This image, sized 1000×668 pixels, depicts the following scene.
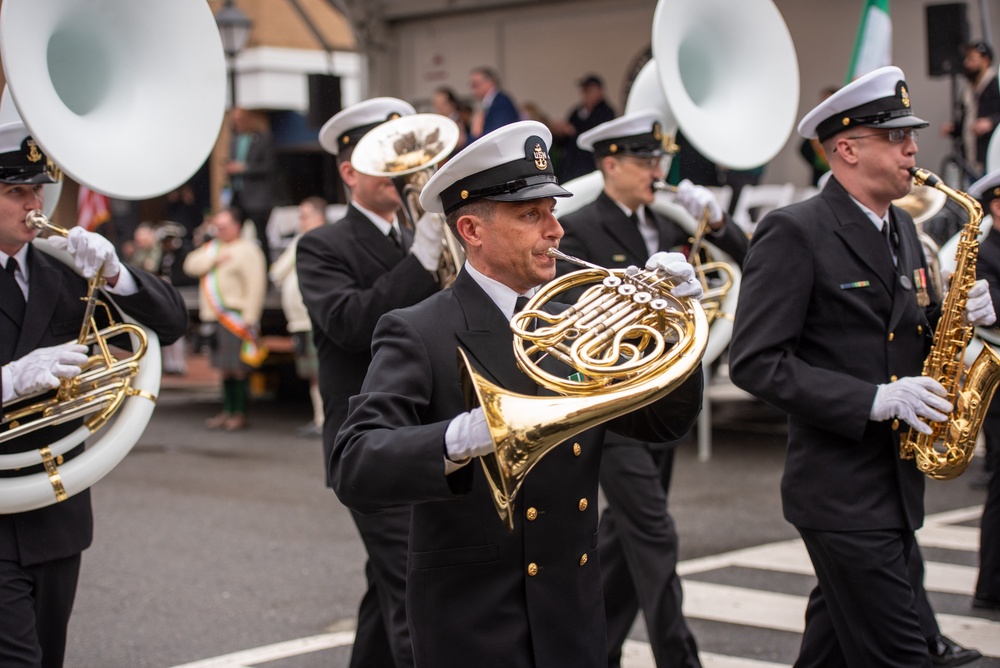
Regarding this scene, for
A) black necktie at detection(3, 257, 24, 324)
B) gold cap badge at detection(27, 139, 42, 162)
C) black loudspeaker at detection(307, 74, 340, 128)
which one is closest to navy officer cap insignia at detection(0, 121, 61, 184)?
gold cap badge at detection(27, 139, 42, 162)

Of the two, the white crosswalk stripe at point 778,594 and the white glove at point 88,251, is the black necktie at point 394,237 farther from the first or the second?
the white crosswalk stripe at point 778,594

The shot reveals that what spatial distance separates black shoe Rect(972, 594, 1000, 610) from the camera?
227 inches

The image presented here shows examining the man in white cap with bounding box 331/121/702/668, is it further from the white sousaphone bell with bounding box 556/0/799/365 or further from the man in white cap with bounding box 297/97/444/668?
the white sousaphone bell with bounding box 556/0/799/365

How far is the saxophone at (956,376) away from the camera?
12.5 feet

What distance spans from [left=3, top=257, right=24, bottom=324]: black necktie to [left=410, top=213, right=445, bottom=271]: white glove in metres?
1.22

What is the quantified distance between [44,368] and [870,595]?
2379 mm

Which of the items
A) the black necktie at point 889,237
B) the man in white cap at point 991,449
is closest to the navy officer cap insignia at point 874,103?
the black necktie at point 889,237

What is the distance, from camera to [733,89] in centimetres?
587

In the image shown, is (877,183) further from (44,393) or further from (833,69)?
(833,69)

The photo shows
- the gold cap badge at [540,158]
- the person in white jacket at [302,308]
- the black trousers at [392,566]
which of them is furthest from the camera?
the person in white jacket at [302,308]

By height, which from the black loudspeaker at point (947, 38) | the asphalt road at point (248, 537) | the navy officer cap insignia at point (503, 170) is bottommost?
the asphalt road at point (248, 537)

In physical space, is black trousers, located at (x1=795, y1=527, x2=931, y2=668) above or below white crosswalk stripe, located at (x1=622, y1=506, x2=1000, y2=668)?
above

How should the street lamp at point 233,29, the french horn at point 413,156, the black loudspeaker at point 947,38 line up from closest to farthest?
1. the french horn at point 413,156
2. the black loudspeaker at point 947,38
3. the street lamp at point 233,29

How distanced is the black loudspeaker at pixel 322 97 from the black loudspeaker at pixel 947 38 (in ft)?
22.0
